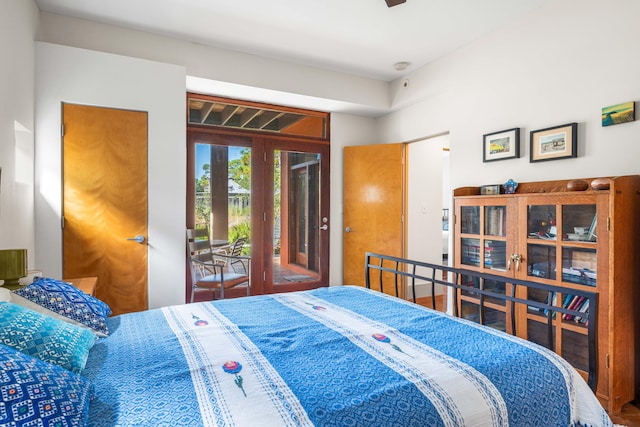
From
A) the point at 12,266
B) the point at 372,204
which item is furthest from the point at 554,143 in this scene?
the point at 12,266

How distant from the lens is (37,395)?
83cm

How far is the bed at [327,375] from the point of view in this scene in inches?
38.6

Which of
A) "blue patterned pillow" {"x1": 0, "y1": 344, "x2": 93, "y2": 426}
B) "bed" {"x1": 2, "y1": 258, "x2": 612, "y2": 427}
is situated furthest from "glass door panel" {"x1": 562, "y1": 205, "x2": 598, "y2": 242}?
"blue patterned pillow" {"x1": 0, "y1": 344, "x2": 93, "y2": 426}

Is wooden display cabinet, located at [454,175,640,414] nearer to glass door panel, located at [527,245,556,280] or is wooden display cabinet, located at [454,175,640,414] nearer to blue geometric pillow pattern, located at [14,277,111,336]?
glass door panel, located at [527,245,556,280]

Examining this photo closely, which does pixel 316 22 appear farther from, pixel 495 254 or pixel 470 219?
pixel 495 254

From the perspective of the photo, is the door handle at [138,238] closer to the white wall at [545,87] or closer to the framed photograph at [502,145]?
the white wall at [545,87]

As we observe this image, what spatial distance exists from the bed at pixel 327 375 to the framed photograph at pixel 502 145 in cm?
189

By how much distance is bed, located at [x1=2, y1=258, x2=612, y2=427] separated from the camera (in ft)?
3.22

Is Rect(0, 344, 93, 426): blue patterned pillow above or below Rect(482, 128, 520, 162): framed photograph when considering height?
below

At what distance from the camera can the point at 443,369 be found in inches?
47.1

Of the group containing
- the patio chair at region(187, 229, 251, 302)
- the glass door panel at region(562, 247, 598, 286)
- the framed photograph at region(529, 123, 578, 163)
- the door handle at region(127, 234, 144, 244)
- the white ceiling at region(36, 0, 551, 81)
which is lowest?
the patio chair at region(187, 229, 251, 302)

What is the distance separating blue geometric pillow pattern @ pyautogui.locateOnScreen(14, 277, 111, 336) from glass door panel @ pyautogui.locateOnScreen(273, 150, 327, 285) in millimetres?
2676

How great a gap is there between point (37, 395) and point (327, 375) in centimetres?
76

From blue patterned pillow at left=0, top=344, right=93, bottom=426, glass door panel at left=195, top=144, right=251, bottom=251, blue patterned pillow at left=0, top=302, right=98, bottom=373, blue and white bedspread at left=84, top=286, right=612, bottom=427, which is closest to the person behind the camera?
blue patterned pillow at left=0, top=344, right=93, bottom=426
